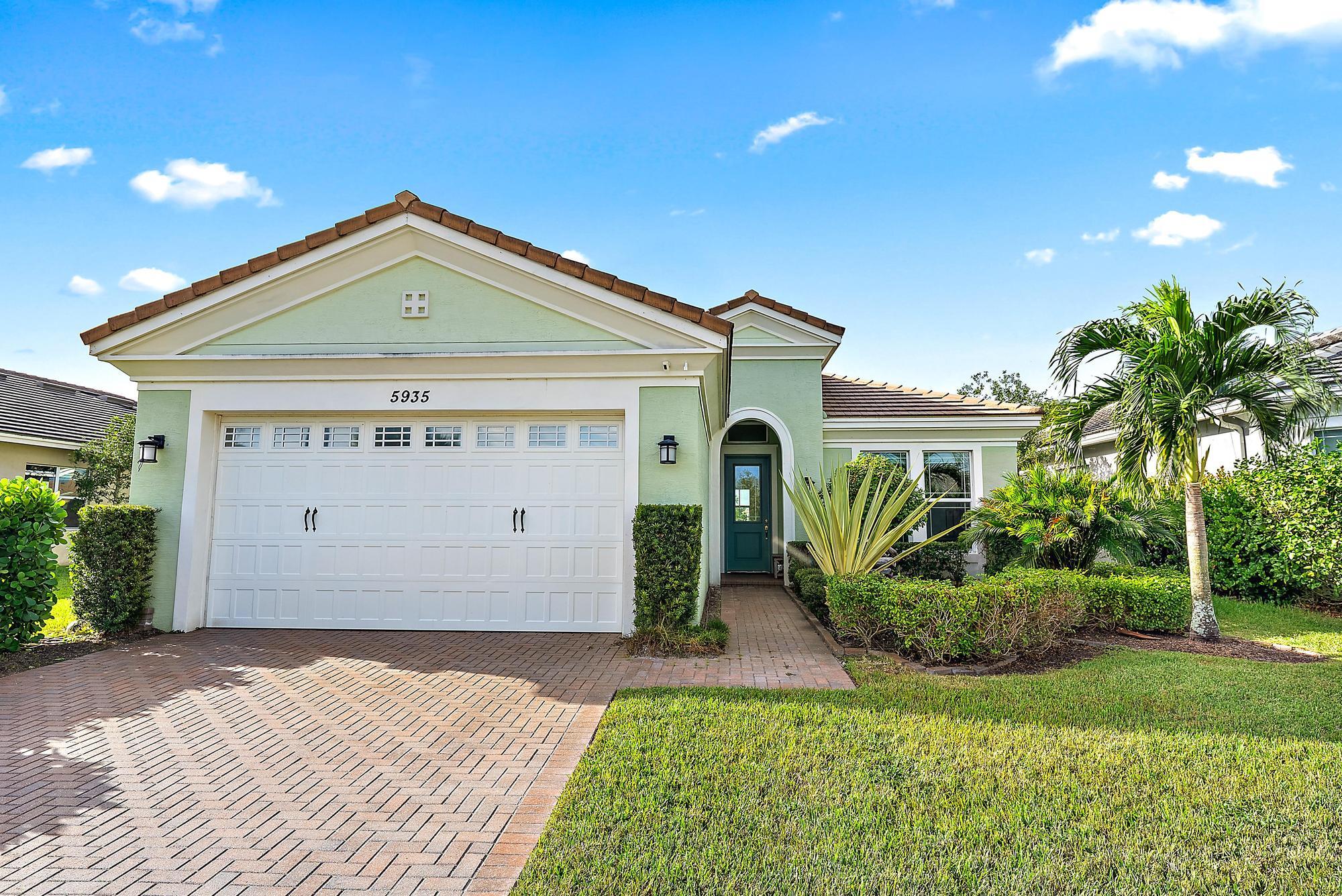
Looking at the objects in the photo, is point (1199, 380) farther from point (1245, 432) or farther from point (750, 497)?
point (750, 497)

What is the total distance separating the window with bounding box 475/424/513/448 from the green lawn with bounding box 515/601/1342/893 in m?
3.90

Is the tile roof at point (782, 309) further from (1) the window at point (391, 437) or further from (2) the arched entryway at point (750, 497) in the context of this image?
(1) the window at point (391, 437)

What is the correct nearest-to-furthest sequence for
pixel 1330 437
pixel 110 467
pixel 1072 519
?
pixel 1072 519, pixel 1330 437, pixel 110 467

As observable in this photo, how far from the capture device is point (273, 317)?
831 centimetres

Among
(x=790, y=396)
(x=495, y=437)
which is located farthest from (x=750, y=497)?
(x=495, y=437)

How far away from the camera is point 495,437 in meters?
8.27

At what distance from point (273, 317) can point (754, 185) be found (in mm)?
8434

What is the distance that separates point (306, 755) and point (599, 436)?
4.72 m

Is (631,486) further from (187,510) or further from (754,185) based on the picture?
(754,185)

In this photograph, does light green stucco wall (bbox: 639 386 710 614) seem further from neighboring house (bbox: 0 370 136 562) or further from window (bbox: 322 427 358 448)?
neighboring house (bbox: 0 370 136 562)

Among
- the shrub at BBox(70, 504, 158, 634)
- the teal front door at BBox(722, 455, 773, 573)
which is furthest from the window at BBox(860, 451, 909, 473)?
the shrub at BBox(70, 504, 158, 634)

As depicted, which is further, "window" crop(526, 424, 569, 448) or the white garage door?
"window" crop(526, 424, 569, 448)

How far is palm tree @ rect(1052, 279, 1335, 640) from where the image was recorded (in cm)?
754

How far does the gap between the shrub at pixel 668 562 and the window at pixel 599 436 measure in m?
1.29
